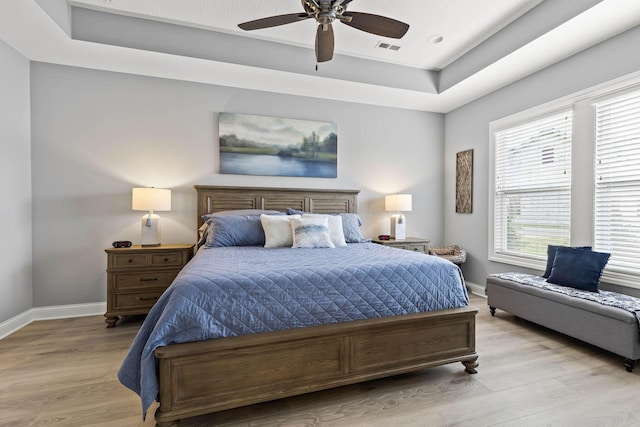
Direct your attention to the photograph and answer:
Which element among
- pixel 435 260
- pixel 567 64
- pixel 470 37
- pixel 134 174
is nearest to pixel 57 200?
pixel 134 174

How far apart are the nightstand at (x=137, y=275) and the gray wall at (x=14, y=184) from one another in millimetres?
849

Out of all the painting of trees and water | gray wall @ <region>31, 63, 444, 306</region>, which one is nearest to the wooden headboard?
gray wall @ <region>31, 63, 444, 306</region>

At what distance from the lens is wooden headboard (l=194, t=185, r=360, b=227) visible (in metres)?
3.65

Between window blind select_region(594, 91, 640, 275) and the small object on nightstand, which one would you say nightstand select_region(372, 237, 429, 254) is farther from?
the small object on nightstand

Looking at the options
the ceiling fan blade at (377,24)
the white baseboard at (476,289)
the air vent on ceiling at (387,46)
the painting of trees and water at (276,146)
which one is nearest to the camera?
the ceiling fan blade at (377,24)

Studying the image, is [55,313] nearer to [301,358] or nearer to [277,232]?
[277,232]

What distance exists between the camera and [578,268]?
271cm

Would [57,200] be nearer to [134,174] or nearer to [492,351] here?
[134,174]

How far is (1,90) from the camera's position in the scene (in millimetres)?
2740

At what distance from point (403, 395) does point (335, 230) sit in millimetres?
1661

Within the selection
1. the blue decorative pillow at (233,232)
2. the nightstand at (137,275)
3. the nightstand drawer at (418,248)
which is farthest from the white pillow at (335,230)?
the nightstand at (137,275)

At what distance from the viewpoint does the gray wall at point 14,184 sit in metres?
2.78

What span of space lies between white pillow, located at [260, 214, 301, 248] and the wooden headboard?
821 mm

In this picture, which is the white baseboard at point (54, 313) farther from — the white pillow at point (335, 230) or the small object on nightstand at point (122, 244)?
the white pillow at point (335, 230)
